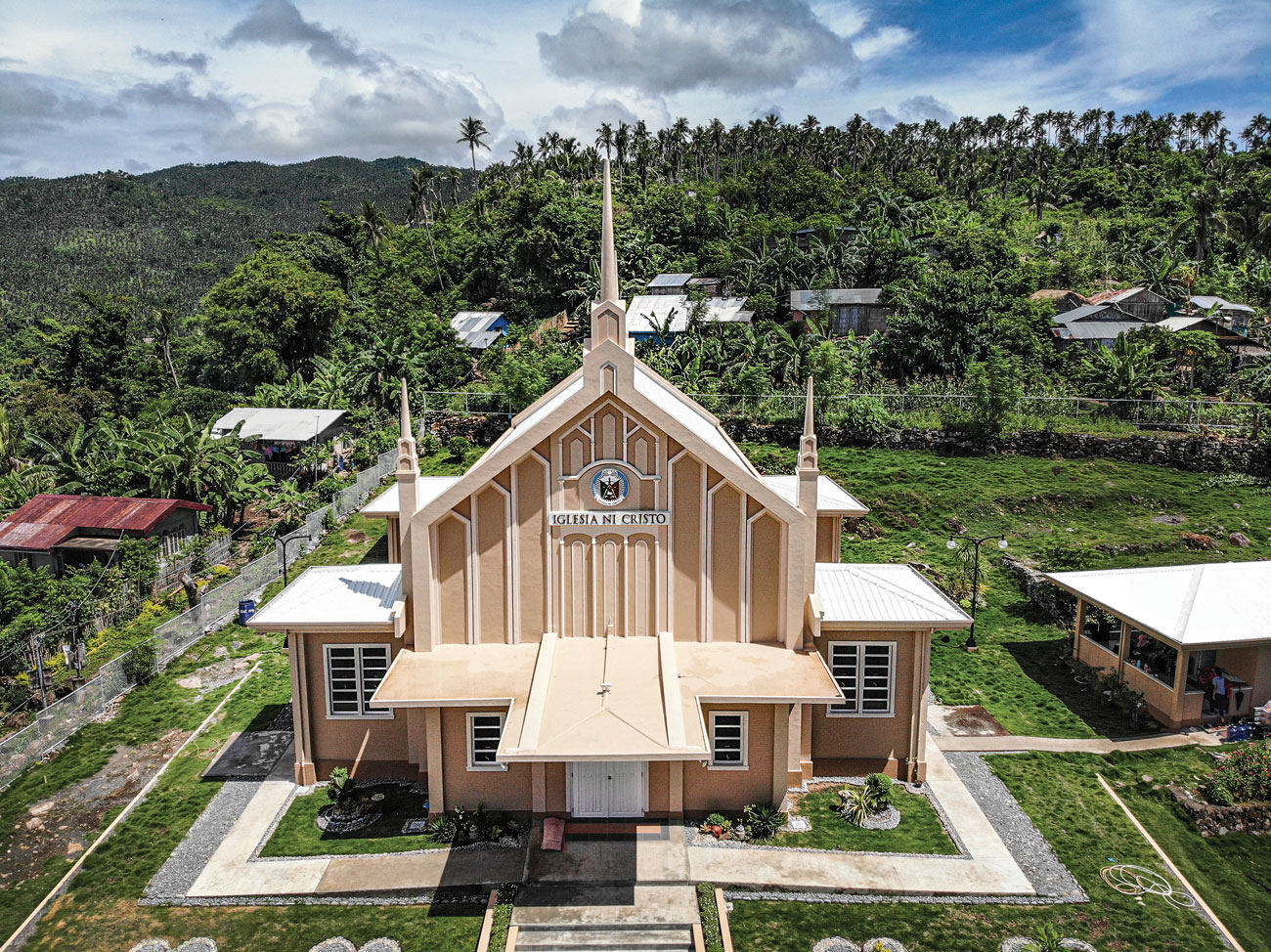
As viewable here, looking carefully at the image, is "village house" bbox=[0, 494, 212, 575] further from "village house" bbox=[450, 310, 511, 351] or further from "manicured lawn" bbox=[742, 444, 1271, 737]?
"village house" bbox=[450, 310, 511, 351]

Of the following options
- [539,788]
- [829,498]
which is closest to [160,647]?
[539,788]

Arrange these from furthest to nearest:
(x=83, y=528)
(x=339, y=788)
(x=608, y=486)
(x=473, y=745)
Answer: (x=83, y=528) → (x=339, y=788) → (x=608, y=486) → (x=473, y=745)

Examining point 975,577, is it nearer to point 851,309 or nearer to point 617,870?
point 617,870

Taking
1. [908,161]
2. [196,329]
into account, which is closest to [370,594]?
[196,329]

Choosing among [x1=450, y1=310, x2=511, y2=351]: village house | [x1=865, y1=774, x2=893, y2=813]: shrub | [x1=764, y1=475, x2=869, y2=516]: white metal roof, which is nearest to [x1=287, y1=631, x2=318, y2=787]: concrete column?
[x1=764, y1=475, x2=869, y2=516]: white metal roof

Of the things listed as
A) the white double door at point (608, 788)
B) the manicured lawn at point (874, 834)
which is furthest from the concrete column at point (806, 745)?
the white double door at point (608, 788)
